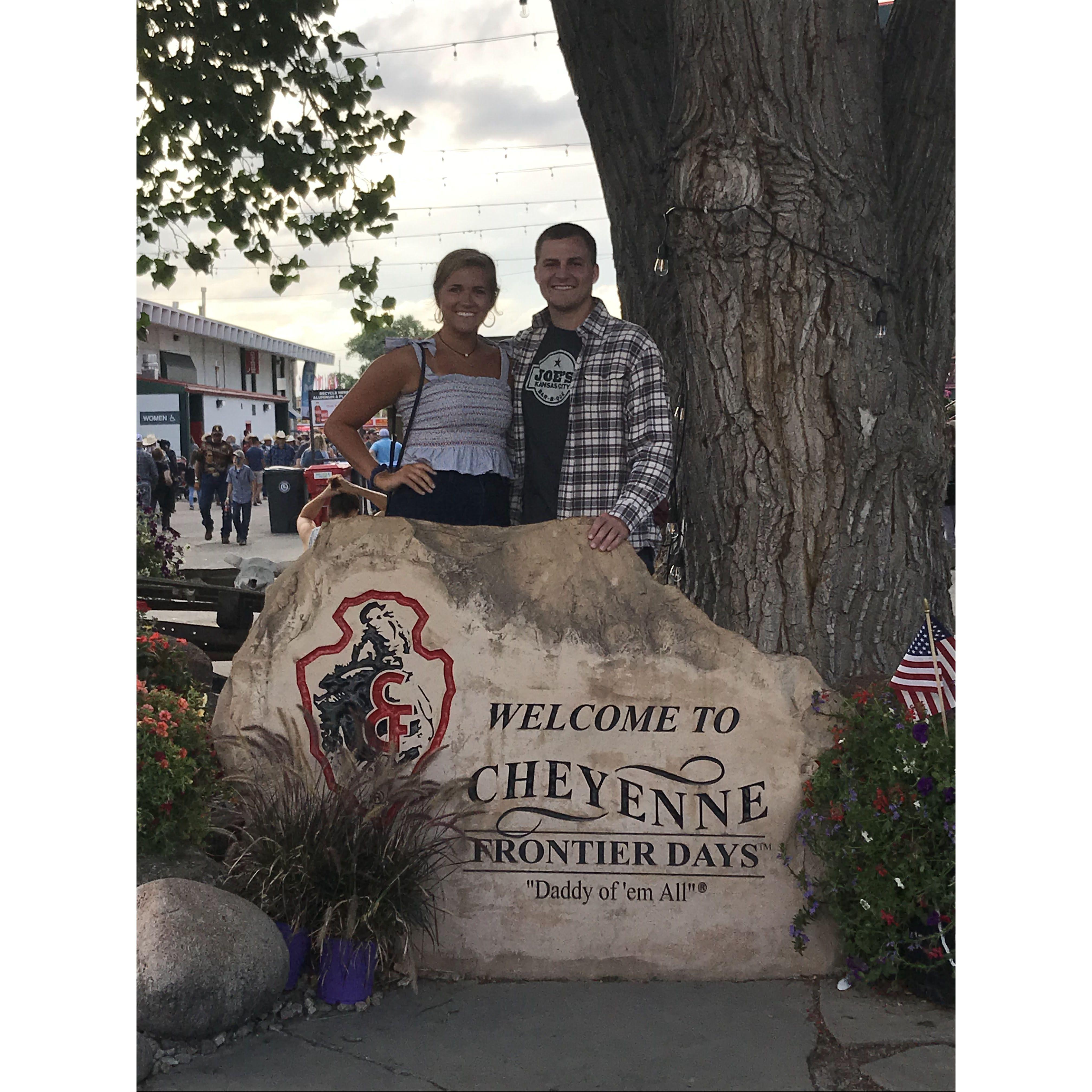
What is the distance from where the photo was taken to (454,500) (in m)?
3.78

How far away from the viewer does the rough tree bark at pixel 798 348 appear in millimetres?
3947

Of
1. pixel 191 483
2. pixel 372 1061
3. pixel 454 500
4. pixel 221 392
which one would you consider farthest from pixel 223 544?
pixel 221 392

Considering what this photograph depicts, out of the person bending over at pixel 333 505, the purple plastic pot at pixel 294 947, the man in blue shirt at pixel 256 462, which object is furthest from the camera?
the man in blue shirt at pixel 256 462

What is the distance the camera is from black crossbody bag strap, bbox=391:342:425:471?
12.1ft

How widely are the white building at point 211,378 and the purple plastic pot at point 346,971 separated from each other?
22.3 meters

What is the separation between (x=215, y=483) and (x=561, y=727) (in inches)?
633

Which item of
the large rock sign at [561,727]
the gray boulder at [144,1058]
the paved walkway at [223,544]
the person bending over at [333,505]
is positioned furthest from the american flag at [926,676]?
the paved walkway at [223,544]

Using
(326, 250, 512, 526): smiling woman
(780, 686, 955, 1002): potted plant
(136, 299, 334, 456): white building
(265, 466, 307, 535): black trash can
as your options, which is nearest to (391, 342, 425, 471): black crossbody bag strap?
(326, 250, 512, 526): smiling woman

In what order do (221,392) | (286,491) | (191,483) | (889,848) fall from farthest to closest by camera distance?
(221,392), (191,483), (286,491), (889,848)

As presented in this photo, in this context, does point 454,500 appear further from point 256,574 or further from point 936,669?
point 256,574

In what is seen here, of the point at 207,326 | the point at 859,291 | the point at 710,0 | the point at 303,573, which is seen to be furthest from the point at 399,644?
the point at 207,326

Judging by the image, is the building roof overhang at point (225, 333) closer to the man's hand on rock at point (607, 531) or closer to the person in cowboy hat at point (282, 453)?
the person in cowboy hat at point (282, 453)

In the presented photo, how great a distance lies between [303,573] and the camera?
3.77 m

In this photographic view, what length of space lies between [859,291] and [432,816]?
91.9 inches
